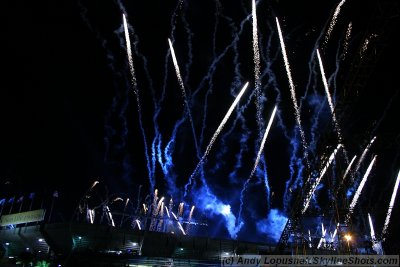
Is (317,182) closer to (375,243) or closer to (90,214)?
(375,243)

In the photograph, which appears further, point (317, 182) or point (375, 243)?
point (375, 243)

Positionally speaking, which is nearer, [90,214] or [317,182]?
[317,182]

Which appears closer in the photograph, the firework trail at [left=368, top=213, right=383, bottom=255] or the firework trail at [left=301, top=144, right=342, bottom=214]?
the firework trail at [left=301, top=144, right=342, bottom=214]

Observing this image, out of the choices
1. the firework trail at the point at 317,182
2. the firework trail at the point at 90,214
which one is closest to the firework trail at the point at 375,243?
the firework trail at the point at 317,182

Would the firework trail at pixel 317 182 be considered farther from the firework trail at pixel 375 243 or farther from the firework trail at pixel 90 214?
the firework trail at pixel 90 214

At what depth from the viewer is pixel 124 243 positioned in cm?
4678

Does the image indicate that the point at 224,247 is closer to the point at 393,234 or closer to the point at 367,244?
the point at 367,244

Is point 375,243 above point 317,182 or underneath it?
underneath

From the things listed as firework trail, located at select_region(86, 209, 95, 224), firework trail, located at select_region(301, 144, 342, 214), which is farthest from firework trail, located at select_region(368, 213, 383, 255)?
firework trail, located at select_region(86, 209, 95, 224)

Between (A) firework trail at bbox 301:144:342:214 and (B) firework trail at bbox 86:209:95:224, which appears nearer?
(A) firework trail at bbox 301:144:342:214

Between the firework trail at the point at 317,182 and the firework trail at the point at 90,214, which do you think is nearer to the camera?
the firework trail at the point at 317,182

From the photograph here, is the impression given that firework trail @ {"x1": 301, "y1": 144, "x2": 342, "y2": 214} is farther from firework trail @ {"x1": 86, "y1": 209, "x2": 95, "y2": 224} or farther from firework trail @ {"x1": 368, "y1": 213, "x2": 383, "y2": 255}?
firework trail @ {"x1": 86, "y1": 209, "x2": 95, "y2": 224}

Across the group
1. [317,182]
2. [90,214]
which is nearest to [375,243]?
[317,182]

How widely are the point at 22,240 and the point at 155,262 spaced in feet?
82.7
